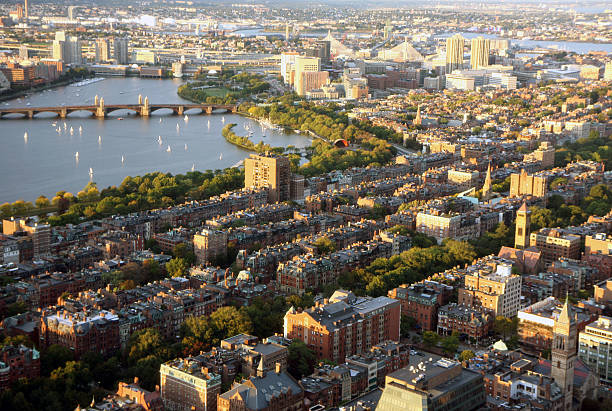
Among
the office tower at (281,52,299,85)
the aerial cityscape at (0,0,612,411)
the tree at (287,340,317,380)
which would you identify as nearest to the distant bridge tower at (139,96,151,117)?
the aerial cityscape at (0,0,612,411)

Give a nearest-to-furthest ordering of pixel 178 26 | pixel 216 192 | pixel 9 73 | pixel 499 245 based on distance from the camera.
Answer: pixel 499 245 → pixel 216 192 → pixel 9 73 → pixel 178 26

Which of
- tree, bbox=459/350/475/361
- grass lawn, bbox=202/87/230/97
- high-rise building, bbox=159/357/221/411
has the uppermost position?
grass lawn, bbox=202/87/230/97

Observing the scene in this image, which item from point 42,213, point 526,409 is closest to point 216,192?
point 42,213

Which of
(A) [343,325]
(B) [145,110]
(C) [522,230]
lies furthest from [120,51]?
(A) [343,325]

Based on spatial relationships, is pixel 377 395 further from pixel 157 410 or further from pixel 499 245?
pixel 499 245

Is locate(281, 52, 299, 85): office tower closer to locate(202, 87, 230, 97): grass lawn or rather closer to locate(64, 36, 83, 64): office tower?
locate(202, 87, 230, 97): grass lawn

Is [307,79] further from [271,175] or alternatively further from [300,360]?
[300,360]
